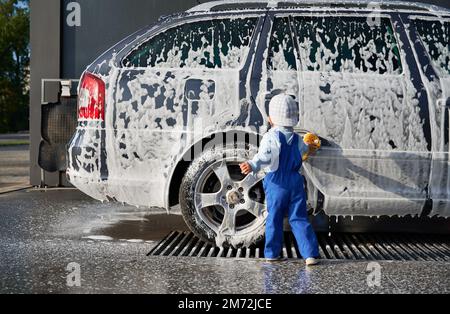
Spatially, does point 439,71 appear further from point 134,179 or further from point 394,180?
point 134,179

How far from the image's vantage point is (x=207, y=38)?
5.09 meters

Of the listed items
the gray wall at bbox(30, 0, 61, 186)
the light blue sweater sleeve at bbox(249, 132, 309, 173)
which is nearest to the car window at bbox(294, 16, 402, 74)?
the light blue sweater sleeve at bbox(249, 132, 309, 173)

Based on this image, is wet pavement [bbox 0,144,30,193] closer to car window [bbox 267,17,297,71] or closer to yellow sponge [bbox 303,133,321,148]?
car window [bbox 267,17,297,71]

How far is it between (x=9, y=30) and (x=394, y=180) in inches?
2087

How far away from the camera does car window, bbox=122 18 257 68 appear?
5.00m

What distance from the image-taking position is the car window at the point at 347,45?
4.98 meters

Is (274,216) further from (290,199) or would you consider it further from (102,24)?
(102,24)

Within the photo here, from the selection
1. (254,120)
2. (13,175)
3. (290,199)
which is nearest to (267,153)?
(290,199)

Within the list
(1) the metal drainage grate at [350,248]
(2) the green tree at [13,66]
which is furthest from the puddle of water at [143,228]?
(2) the green tree at [13,66]

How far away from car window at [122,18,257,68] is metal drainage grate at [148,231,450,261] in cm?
141

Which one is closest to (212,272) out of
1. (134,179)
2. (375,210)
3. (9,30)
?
(134,179)

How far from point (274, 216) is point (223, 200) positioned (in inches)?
20.1

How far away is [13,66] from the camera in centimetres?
5575
